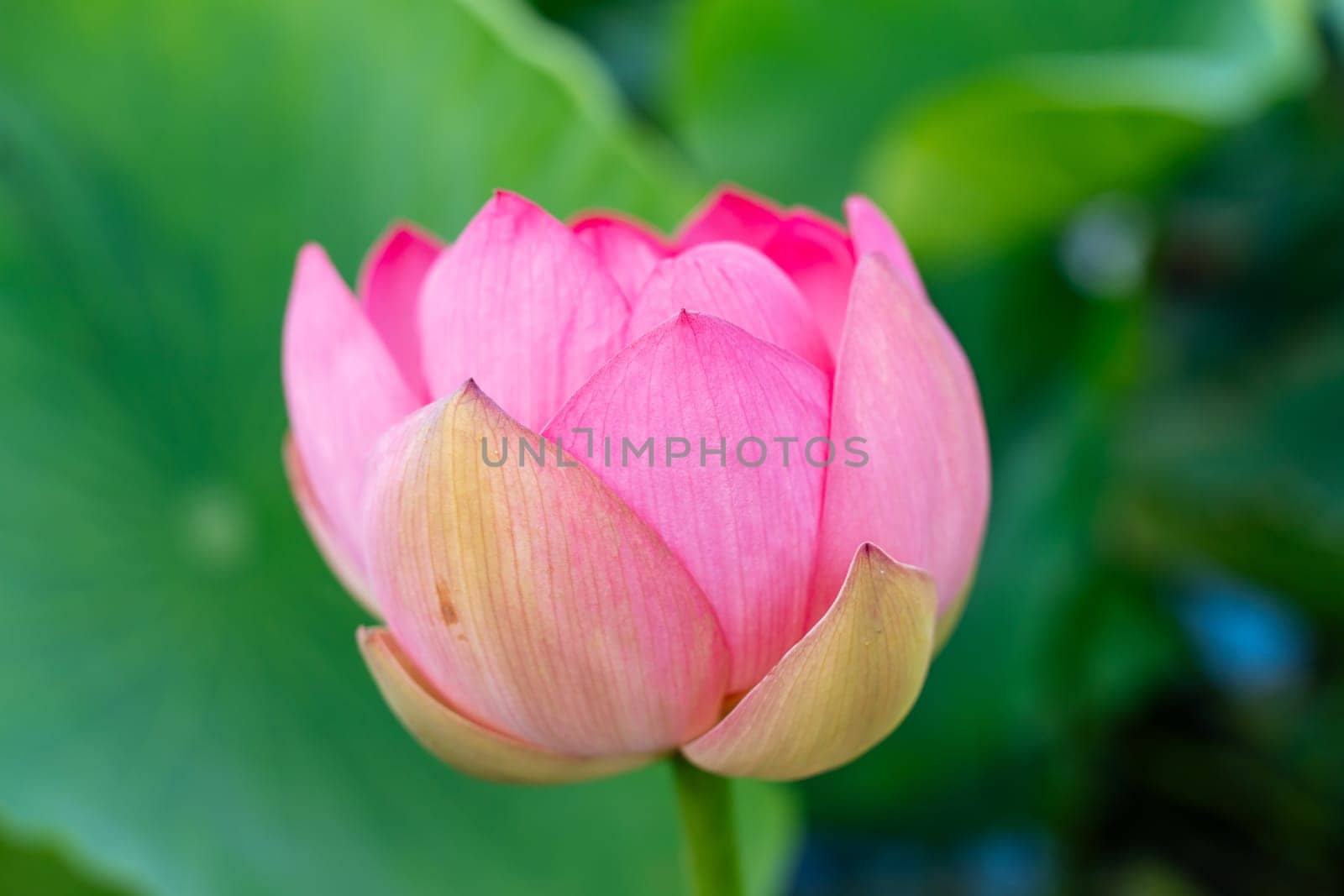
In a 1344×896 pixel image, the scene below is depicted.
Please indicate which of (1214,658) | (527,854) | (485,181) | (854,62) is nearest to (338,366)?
(485,181)

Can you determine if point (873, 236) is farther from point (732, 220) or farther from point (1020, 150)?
point (1020, 150)

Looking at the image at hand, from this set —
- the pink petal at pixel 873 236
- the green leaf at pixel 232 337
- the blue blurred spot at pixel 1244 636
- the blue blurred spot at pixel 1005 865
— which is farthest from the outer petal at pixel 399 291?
the blue blurred spot at pixel 1244 636

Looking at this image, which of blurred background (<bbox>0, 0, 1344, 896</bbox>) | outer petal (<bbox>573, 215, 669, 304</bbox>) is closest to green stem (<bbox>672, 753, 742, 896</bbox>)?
outer petal (<bbox>573, 215, 669, 304</bbox>)

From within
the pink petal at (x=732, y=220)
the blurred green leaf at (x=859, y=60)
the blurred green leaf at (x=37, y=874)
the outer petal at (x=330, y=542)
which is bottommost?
the blurred green leaf at (x=37, y=874)

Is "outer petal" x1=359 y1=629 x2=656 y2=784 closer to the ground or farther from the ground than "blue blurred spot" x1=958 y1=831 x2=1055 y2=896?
farther from the ground

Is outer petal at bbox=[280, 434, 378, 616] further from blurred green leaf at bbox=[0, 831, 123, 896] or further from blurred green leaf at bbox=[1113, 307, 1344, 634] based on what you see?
blurred green leaf at bbox=[1113, 307, 1344, 634]

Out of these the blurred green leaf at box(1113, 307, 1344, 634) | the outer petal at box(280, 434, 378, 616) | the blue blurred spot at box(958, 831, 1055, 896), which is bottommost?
the blue blurred spot at box(958, 831, 1055, 896)

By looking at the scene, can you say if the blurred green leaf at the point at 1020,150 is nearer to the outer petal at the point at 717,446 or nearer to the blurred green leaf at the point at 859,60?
the blurred green leaf at the point at 859,60

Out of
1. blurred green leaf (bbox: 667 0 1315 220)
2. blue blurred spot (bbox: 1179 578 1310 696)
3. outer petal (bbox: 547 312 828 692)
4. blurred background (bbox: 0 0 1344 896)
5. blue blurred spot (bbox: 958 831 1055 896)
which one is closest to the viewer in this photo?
outer petal (bbox: 547 312 828 692)
